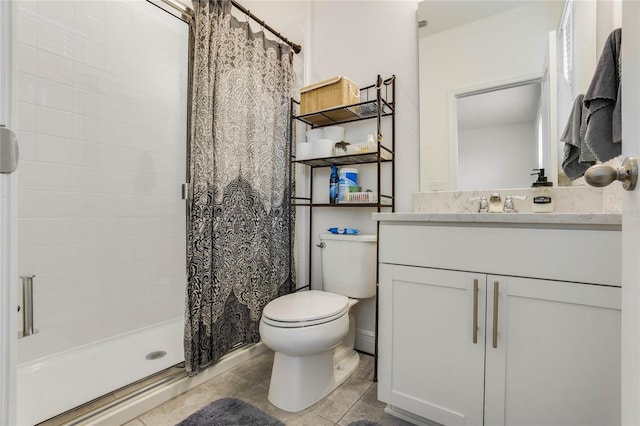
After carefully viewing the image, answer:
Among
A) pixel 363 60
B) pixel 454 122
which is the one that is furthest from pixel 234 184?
pixel 454 122

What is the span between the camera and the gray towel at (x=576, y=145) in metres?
0.98

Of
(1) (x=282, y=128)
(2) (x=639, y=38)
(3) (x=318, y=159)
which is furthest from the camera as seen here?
(1) (x=282, y=128)

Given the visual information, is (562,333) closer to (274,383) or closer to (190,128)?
(274,383)

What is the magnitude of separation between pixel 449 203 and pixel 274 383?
1.25 meters

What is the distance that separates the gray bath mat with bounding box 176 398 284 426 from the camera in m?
1.21

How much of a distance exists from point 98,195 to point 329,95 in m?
1.49

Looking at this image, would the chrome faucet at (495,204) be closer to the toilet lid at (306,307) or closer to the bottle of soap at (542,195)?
the bottle of soap at (542,195)

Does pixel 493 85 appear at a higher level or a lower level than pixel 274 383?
higher

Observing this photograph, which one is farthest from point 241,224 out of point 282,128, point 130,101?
point 130,101

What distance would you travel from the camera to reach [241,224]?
1660 mm

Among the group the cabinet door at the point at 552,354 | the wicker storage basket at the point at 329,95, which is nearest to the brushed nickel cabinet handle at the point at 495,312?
the cabinet door at the point at 552,354

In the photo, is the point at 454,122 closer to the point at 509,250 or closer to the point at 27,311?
the point at 509,250

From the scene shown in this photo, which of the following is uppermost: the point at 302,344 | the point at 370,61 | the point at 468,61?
the point at 370,61

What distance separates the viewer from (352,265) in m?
1.67
